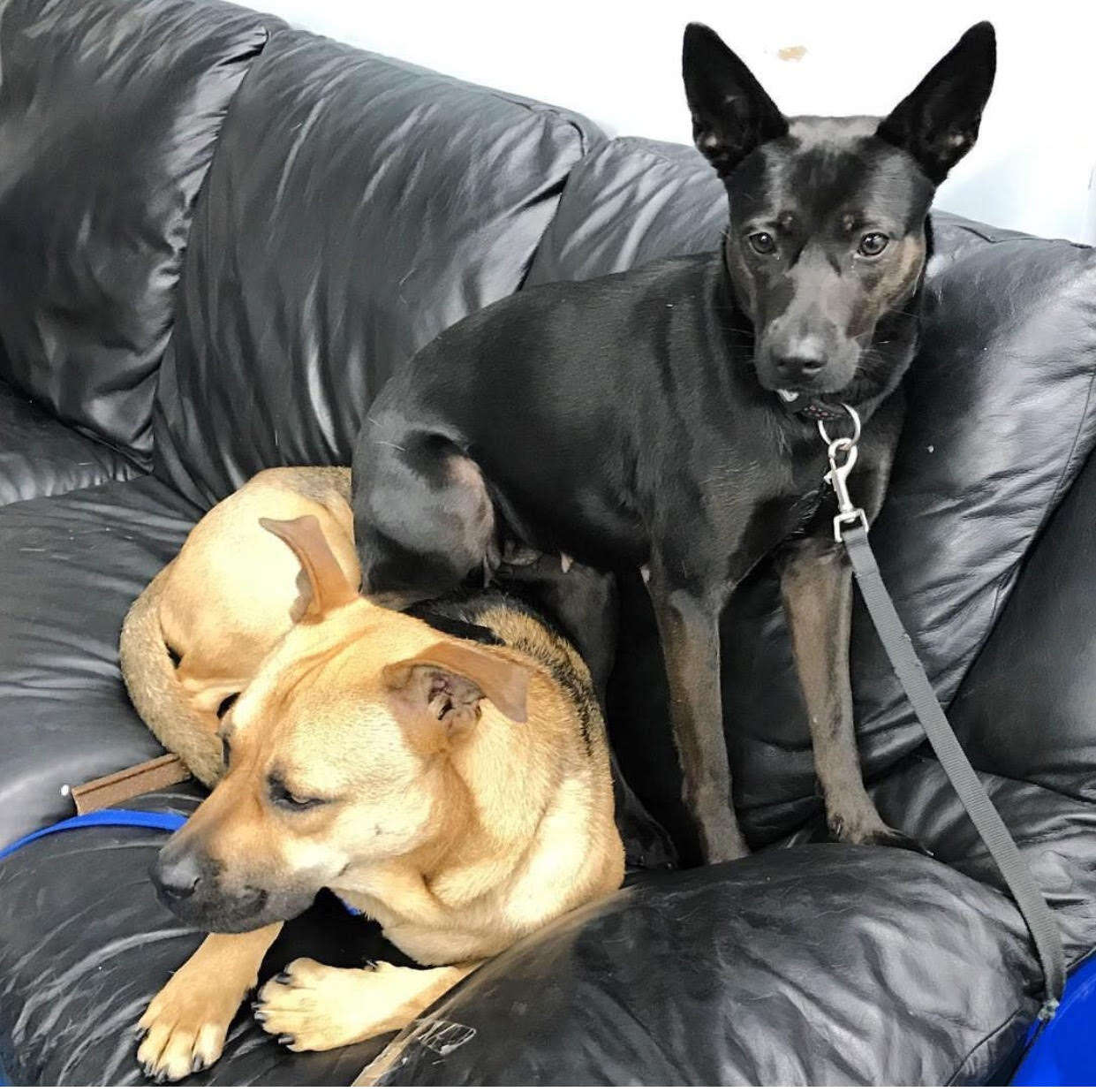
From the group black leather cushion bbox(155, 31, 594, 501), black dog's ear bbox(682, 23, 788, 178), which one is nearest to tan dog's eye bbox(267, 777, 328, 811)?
black dog's ear bbox(682, 23, 788, 178)

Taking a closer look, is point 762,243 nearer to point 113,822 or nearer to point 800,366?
point 800,366

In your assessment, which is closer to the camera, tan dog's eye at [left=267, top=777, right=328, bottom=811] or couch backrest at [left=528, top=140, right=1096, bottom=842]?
tan dog's eye at [left=267, top=777, right=328, bottom=811]

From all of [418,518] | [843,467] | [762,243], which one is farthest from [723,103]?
[418,518]

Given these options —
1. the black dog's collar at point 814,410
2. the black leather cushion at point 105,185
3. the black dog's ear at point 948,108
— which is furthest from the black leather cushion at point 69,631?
the black dog's ear at point 948,108

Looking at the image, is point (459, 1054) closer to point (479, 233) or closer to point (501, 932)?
point (501, 932)

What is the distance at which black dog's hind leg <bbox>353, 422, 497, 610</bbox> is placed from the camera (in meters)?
1.80

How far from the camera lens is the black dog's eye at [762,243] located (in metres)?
1.40

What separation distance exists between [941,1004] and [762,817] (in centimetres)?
53

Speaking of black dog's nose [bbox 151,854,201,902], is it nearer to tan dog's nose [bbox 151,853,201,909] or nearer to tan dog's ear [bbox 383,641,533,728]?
tan dog's nose [bbox 151,853,201,909]

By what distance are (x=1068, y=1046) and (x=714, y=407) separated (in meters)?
0.85

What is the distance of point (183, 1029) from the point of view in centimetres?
134

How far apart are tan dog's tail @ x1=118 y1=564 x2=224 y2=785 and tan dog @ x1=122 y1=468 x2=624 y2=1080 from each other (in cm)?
40

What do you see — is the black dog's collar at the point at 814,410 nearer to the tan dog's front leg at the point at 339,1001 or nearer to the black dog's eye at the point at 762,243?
the black dog's eye at the point at 762,243

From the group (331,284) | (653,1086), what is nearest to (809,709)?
(653,1086)
